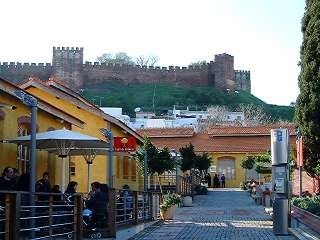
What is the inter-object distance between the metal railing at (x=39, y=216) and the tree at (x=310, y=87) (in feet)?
36.1

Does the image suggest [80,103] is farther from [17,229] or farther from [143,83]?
[143,83]

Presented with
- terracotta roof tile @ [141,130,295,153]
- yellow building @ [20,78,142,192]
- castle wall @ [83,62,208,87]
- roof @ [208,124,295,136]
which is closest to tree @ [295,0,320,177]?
yellow building @ [20,78,142,192]

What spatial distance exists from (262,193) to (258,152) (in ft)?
88.2

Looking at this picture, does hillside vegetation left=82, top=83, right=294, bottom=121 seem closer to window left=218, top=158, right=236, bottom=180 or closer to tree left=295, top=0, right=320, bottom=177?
window left=218, top=158, right=236, bottom=180

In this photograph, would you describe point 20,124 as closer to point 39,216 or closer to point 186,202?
point 39,216

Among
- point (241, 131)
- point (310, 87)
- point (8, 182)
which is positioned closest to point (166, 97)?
point (241, 131)

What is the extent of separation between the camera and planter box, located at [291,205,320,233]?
15.0 metres

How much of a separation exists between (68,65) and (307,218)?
9081 cm

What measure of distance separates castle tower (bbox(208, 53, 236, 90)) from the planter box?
9072cm

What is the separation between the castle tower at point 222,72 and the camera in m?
110

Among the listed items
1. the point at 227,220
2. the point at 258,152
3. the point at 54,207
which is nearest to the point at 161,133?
the point at 258,152

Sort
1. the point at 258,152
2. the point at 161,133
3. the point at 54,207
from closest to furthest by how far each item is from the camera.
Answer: the point at 54,207
the point at 258,152
the point at 161,133

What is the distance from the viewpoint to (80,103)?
30.6 meters

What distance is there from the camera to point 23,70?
104500mm
